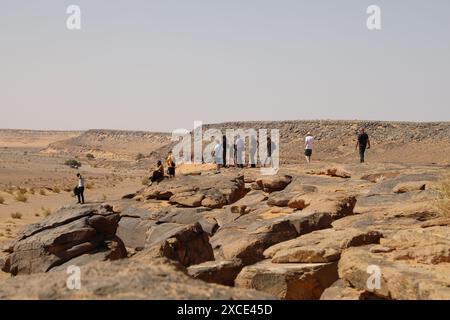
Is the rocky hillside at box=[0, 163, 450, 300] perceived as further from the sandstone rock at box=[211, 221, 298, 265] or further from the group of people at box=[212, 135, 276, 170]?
the group of people at box=[212, 135, 276, 170]

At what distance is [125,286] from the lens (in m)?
4.58

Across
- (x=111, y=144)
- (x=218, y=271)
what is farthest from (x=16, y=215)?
(x=111, y=144)

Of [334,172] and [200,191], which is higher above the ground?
[334,172]

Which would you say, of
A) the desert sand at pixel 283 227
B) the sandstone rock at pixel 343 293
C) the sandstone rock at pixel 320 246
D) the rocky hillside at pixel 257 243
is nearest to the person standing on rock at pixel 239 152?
the desert sand at pixel 283 227

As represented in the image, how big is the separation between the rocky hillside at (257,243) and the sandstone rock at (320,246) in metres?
0.02

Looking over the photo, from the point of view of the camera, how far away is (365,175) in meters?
16.6

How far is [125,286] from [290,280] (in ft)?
14.3

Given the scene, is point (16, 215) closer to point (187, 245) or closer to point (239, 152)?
point (239, 152)

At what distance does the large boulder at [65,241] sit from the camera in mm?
11781

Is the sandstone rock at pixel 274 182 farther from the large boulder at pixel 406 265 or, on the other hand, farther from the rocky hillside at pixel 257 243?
the large boulder at pixel 406 265

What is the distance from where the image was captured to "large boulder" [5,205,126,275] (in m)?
11.8

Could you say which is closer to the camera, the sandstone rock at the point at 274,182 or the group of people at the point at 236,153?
the sandstone rock at the point at 274,182

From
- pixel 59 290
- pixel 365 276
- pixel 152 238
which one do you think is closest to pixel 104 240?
pixel 152 238

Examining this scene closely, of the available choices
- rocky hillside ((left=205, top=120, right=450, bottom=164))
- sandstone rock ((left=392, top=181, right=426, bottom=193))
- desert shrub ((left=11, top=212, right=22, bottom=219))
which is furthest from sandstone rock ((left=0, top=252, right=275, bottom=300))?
rocky hillside ((left=205, top=120, right=450, bottom=164))
